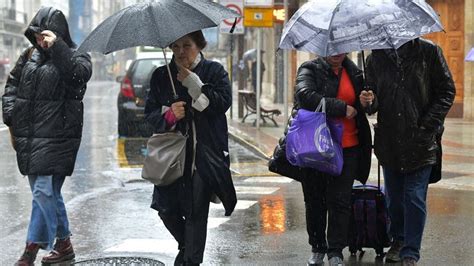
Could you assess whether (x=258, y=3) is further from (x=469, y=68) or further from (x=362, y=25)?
(x=362, y=25)

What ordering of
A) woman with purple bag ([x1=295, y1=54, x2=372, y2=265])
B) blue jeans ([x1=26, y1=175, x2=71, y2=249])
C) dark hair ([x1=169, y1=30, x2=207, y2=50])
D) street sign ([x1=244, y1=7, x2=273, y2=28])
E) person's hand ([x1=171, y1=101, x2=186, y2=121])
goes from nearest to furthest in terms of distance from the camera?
person's hand ([x1=171, y1=101, x2=186, y2=121])
dark hair ([x1=169, y1=30, x2=207, y2=50])
woman with purple bag ([x1=295, y1=54, x2=372, y2=265])
blue jeans ([x1=26, y1=175, x2=71, y2=249])
street sign ([x1=244, y1=7, x2=273, y2=28])

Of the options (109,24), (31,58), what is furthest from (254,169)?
(109,24)

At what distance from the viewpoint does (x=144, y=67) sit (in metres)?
18.7

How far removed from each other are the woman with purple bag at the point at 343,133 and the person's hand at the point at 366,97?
0.29 feet

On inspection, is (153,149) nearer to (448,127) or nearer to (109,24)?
(109,24)

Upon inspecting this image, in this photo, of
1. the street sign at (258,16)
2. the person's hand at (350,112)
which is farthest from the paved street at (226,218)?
the street sign at (258,16)

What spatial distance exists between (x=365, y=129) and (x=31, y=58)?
8.44 feet

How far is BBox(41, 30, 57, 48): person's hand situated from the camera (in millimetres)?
6250

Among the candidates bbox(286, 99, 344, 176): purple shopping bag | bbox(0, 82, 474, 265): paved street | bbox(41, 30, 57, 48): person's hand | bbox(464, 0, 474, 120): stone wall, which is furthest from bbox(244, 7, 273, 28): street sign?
bbox(286, 99, 344, 176): purple shopping bag

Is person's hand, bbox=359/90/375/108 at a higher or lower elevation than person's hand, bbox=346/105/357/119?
higher

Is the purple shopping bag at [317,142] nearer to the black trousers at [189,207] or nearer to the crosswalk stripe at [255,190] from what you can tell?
the black trousers at [189,207]

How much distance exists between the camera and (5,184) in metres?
11.4

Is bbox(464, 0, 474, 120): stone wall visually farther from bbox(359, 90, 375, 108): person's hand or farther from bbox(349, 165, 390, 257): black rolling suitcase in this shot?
bbox(359, 90, 375, 108): person's hand

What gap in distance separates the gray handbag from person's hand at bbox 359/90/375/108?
4.23 ft
